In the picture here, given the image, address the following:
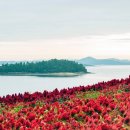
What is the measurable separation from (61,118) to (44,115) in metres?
0.82

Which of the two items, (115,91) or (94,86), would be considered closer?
(115,91)

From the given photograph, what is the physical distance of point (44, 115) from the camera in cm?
1162

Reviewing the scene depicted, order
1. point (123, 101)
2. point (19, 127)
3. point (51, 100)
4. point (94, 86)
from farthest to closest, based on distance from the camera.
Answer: point (94, 86) < point (51, 100) < point (123, 101) < point (19, 127)

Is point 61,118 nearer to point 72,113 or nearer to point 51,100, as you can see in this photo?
point 72,113

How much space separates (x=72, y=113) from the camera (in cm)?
1141

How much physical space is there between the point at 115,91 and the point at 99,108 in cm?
480

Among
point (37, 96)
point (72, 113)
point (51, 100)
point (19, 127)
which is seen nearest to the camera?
point (19, 127)

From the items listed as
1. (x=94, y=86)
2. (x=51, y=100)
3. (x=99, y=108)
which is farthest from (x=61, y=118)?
(x=94, y=86)

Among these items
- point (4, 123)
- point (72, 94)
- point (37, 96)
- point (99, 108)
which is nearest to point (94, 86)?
point (72, 94)

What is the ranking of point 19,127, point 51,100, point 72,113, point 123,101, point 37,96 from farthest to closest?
1. point 37,96
2. point 51,100
3. point 123,101
4. point 72,113
5. point 19,127

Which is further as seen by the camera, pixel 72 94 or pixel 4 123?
pixel 72 94

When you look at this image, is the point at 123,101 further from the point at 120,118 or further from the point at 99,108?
the point at 120,118

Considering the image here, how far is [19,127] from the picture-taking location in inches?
415

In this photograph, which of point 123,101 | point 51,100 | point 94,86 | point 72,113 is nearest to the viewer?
point 72,113
